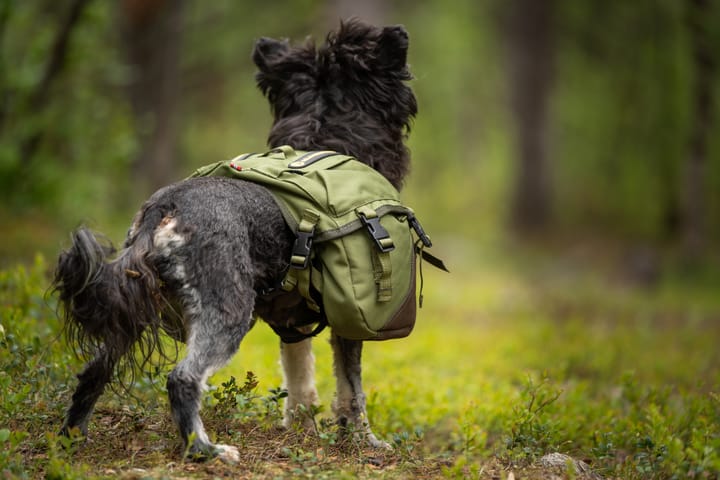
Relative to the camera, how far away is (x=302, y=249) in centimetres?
390

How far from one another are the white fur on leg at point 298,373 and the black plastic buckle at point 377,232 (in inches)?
47.0

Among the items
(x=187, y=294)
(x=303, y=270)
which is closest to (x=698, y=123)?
(x=303, y=270)

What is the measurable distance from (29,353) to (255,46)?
7.99 feet

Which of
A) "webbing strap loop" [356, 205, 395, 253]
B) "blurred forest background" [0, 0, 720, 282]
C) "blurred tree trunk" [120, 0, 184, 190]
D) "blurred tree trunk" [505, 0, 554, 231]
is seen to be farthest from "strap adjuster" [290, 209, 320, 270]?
"blurred tree trunk" [505, 0, 554, 231]

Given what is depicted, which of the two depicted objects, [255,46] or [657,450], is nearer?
[657,450]

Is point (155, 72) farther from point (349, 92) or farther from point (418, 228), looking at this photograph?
point (418, 228)

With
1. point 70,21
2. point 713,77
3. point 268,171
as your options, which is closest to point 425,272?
point 713,77

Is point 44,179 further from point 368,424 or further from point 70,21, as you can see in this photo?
point 368,424

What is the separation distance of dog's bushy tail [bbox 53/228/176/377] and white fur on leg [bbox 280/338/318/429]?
134cm

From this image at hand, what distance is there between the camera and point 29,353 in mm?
4570

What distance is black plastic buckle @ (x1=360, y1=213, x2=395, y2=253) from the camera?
402 cm

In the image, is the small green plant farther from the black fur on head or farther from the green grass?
the black fur on head

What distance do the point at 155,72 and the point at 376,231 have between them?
35.8 feet

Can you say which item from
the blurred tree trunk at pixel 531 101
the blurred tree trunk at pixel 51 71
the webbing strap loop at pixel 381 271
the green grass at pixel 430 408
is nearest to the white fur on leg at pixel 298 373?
the green grass at pixel 430 408
